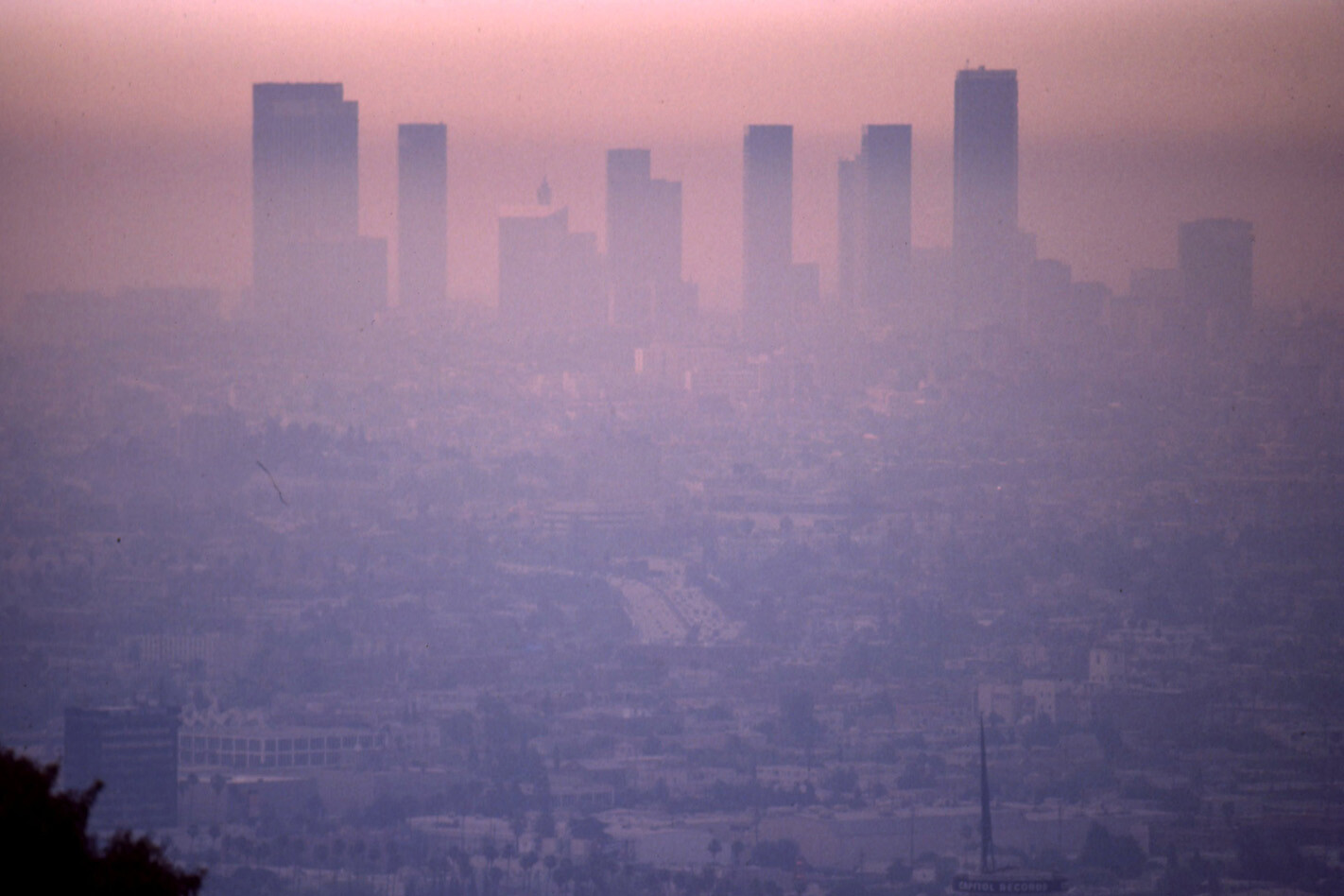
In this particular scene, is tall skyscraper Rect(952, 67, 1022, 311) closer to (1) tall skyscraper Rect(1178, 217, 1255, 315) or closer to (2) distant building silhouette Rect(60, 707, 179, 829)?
(1) tall skyscraper Rect(1178, 217, 1255, 315)

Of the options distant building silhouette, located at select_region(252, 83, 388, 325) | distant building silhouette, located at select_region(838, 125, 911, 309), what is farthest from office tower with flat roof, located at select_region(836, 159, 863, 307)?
distant building silhouette, located at select_region(252, 83, 388, 325)

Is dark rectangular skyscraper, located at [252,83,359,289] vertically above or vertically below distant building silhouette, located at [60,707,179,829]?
above

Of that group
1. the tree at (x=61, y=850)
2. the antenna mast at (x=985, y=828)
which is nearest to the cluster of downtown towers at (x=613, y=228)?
the antenna mast at (x=985, y=828)

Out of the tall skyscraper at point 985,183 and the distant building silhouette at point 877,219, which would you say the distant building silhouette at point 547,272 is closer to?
the distant building silhouette at point 877,219

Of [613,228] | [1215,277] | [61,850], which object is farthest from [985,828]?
[61,850]

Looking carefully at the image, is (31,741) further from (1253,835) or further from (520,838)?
(1253,835)

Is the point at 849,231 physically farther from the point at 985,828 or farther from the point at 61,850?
the point at 61,850
